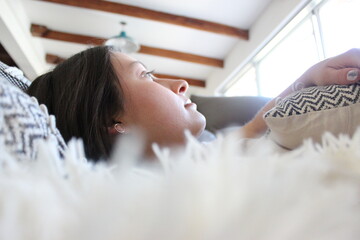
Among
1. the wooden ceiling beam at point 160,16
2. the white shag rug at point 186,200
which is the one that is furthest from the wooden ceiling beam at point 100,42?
the white shag rug at point 186,200

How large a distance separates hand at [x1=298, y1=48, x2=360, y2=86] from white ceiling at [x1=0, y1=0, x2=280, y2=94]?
7.79ft

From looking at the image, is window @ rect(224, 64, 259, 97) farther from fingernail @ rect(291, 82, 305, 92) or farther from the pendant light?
fingernail @ rect(291, 82, 305, 92)

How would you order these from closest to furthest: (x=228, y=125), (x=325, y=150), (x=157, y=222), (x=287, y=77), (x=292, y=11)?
1. (x=157, y=222)
2. (x=325, y=150)
3. (x=228, y=125)
4. (x=292, y=11)
5. (x=287, y=77)

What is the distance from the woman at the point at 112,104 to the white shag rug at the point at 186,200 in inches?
15.7

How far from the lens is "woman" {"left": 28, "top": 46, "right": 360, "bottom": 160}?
608mm

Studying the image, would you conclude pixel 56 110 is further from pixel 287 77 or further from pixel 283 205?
pixel 287 77

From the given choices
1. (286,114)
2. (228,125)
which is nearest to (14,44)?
(228,125)

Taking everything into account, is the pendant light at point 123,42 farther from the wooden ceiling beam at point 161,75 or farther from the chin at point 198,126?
the chin at point 198,126

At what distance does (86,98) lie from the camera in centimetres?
64

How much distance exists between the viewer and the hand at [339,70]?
423 millimetres

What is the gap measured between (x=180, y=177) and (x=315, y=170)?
0.32 feet

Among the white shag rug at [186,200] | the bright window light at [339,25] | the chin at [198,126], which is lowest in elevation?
the white shag rug at [186,200]

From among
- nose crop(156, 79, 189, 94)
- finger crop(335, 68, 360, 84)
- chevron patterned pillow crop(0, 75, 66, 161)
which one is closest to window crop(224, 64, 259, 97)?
nose crop(156, 79, 189, 94)

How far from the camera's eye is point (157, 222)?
0.13m
